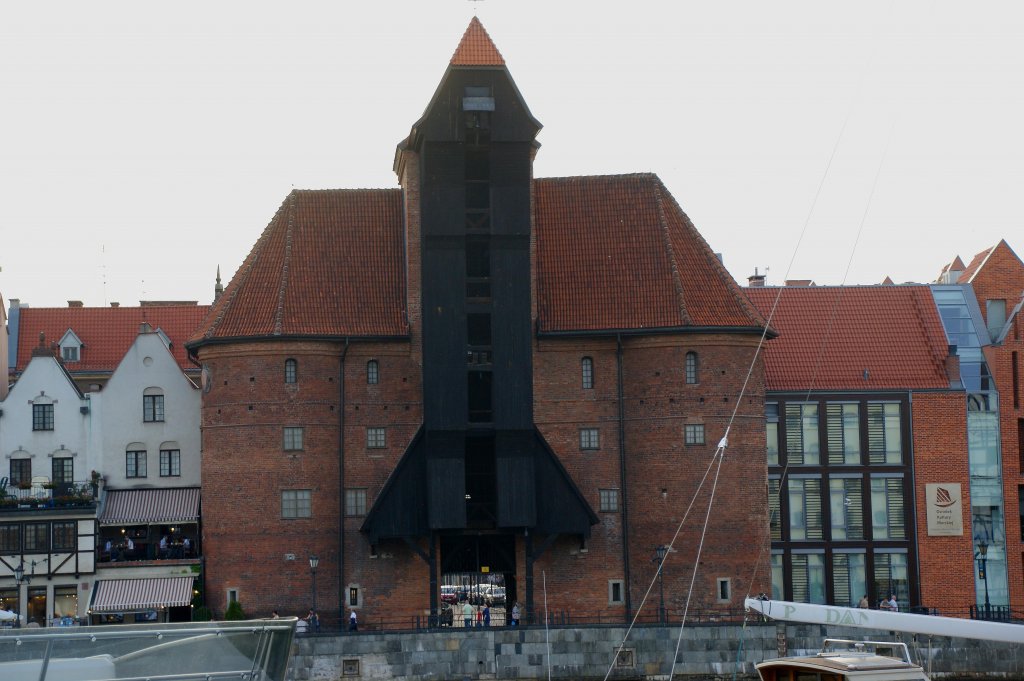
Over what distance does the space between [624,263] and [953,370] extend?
1476 centimetres

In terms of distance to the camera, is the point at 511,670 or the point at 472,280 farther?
the point at 472,280

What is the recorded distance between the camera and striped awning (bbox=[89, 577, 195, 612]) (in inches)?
2343

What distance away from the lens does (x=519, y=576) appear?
192 feet

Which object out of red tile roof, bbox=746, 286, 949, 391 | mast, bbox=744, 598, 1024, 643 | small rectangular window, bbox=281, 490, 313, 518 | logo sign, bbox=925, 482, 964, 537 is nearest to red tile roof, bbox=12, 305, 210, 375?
small rectangular window, bbox=281, 490, 313, 518

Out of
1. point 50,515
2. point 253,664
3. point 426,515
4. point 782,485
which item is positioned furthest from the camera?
point 782,485

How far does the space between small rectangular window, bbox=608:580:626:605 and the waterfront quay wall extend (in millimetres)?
5049

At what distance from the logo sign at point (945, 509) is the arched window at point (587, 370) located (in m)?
15.0

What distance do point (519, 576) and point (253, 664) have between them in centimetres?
3426

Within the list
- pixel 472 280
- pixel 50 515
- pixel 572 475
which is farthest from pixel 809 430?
pixel 50 515

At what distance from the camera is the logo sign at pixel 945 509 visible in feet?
214

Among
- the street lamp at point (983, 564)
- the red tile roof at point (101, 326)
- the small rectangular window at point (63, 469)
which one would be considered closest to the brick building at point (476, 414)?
the small rectangular window at point (63, 469)

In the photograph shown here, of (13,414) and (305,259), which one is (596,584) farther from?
(13,414)

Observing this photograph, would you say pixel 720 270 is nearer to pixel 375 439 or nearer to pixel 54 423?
pixel 375 439

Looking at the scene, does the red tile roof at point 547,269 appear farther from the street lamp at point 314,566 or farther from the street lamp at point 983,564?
the street lamp at point 983,564
